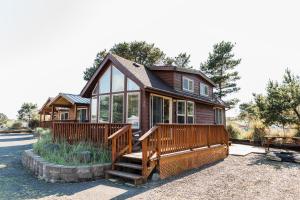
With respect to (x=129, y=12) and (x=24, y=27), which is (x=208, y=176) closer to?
(x=129, y=12)

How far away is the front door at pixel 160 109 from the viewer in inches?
438

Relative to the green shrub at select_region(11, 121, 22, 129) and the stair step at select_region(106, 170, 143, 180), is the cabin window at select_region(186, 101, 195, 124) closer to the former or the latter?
the stair step at select_region(106, 170, 143, 180)

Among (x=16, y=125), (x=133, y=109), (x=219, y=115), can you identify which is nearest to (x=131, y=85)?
(x=133, y=109)

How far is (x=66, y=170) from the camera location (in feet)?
21.8

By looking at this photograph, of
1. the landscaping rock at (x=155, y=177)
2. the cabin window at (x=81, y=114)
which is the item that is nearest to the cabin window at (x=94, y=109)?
the landscaping rock at (x=155, y=177)

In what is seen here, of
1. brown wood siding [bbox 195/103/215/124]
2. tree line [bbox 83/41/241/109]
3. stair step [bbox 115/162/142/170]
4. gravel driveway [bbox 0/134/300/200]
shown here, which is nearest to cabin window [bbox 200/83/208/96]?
brown wood siding [bbox 195/103/215/124]

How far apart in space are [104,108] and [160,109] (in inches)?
127

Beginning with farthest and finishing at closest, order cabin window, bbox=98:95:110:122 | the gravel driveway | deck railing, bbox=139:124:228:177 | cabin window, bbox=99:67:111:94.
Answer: cabin window, bbox=99:67:111:94 < cabin window, bbox=98:95:110:122 < deck railing, bbox=139:124:228:177 < the gravel driveway

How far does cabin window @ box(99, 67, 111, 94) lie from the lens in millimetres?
12422

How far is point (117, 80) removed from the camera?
471 inches

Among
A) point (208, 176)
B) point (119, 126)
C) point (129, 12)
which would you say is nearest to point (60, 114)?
point (129, 12)

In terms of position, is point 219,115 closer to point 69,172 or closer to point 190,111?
point 190,111

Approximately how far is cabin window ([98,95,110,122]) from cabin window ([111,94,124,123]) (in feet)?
1.61

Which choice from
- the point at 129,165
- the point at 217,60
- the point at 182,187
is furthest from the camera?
the point at 217,60
